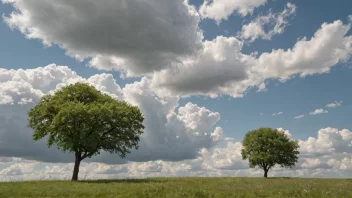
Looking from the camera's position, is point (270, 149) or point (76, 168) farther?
point (270, 149)

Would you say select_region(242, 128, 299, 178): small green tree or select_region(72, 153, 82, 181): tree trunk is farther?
select_region(242, 128, 299, 178): small green tree

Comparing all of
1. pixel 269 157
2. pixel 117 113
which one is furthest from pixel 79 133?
pixel 269 157

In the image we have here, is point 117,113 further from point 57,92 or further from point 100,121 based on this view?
point 57,92

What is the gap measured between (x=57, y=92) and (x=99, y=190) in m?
27.3

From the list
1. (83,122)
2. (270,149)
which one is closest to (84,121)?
(83,122)

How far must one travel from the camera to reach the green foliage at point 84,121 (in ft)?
147

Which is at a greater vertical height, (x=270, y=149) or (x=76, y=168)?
(x=270, y=149)

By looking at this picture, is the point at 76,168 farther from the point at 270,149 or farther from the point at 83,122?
the point at 270,149

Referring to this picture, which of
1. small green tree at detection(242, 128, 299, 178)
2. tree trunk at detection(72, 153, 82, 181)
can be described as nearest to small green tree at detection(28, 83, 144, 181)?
tree trunk at detection(72, 153, 82, 181)

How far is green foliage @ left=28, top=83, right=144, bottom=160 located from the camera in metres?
44.9

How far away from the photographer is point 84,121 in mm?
46469

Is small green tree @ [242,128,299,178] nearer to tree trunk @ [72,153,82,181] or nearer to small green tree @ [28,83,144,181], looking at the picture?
small green tree @ [28,83,144,181]

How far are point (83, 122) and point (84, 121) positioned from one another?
24.2 inches

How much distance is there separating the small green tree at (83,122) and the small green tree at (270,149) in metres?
32.4
